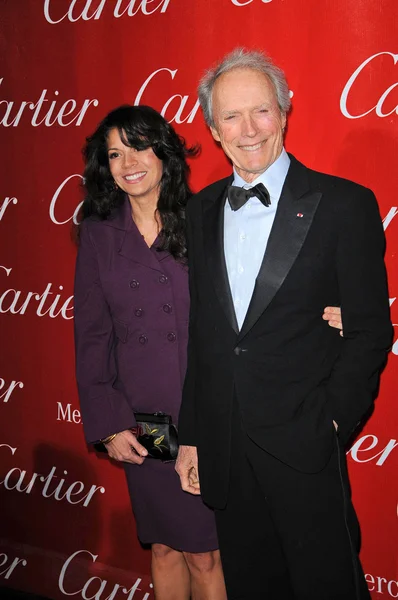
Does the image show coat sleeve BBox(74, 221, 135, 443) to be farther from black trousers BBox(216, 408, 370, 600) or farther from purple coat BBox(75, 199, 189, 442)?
black trousers BBox(216, 408, 370, 600)

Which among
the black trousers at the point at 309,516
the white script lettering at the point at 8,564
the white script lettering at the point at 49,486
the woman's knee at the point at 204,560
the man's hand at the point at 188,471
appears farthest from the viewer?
the white script lettering at the point at 8,564

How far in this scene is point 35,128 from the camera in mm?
3357

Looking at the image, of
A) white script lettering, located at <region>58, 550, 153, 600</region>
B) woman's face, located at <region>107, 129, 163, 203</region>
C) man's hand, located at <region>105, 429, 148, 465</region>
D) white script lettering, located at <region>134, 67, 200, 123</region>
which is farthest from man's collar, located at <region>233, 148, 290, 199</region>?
white script lettering, located at <region>58, 550, 153, 600</region>

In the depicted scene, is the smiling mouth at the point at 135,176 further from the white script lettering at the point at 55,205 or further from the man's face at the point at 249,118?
the white script lettering at the point at 55,205

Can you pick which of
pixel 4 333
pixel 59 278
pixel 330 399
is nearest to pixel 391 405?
pixel 330 399

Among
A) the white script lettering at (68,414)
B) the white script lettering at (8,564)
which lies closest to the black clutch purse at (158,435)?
the white script lettering at (68,414)

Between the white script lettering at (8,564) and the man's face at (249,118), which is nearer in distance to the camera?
the man's face at (249,118)

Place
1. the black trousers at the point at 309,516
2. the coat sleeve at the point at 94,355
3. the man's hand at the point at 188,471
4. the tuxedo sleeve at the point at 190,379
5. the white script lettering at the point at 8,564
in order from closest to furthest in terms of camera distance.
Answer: the black trousers at the point at 309,516 → the tuxedo sleeve at the point at 190,379 → the man's hand at the point at 188,471 → the coat sleeve at the point at 94,355 → the white script lettering at the point at 8,564

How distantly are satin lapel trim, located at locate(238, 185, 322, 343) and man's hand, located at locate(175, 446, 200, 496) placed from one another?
2.15 ft

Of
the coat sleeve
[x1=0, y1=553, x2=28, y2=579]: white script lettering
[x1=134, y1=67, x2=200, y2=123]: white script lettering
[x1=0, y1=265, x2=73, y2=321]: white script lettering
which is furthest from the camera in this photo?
[x1=0, y1=553, x2=28, y2=579]: white script lettering

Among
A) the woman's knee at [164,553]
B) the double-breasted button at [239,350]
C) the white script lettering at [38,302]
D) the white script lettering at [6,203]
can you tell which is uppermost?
the white script lettering at [6,203]

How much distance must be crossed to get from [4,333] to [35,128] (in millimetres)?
1047

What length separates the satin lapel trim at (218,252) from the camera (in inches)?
85.3

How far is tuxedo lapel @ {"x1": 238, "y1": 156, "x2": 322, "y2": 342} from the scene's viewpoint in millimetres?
2049
